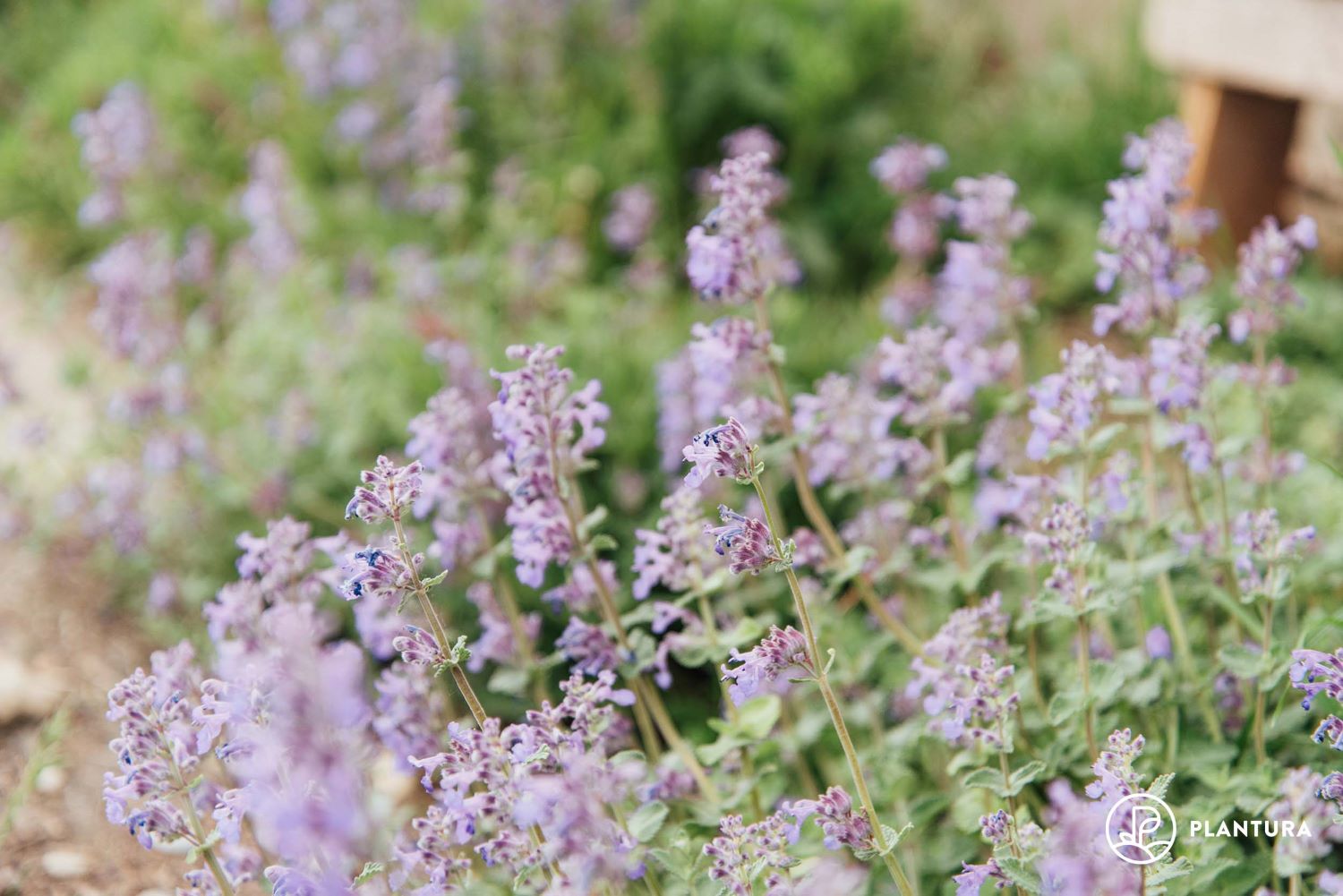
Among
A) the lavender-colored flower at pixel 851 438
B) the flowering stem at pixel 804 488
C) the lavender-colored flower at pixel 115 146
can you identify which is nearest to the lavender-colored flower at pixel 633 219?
the lavender-colored flower at pixel 115 146

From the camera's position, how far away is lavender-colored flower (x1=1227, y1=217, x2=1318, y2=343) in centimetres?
233

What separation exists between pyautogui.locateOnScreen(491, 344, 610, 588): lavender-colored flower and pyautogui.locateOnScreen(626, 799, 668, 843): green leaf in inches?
16.9

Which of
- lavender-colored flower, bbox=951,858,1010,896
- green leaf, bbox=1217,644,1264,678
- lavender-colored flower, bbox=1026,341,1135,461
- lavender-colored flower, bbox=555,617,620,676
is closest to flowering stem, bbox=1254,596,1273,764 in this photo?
green leaf, bbox=1217,644,1264,678

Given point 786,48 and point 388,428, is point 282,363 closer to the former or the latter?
point 388,428

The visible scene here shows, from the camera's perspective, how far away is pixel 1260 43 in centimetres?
417

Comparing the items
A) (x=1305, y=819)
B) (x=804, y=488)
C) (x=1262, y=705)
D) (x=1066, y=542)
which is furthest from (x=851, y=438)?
(x=1305, y=819)

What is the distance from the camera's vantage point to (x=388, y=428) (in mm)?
3930

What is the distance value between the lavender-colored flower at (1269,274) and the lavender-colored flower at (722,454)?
1215 mm

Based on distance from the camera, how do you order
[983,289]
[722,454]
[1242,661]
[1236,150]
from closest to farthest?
[722,454]
[1242,661]
[983,289]
[1236,150]

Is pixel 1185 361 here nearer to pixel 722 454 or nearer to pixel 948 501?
pixel 948 501

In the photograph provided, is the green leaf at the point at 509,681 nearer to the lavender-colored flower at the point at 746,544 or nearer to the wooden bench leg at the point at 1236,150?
the lavender-colored flower at the point at 746,544

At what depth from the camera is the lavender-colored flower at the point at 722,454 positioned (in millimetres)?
1702

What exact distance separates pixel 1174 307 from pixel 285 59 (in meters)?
4.83

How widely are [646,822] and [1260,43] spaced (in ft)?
11.9
